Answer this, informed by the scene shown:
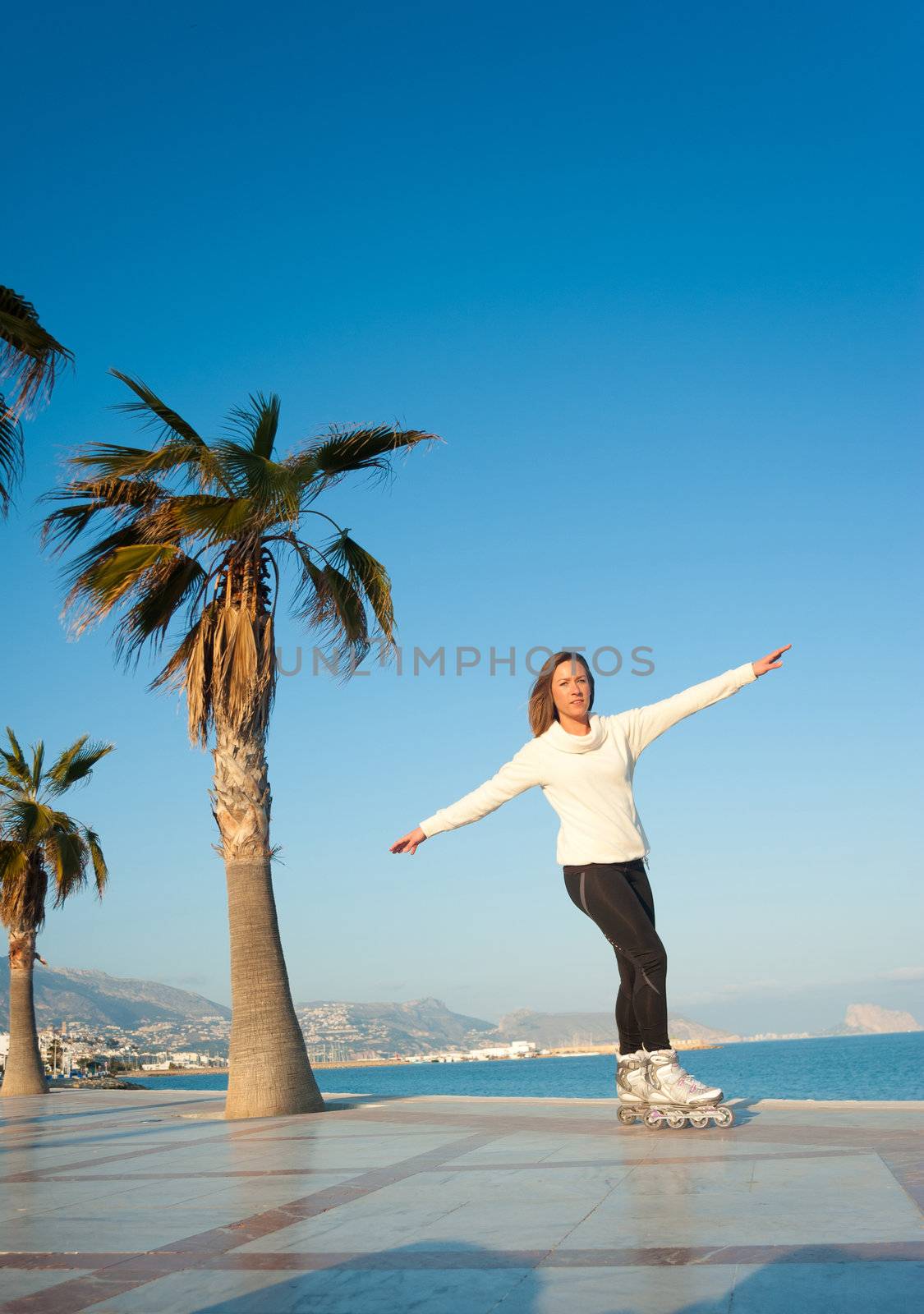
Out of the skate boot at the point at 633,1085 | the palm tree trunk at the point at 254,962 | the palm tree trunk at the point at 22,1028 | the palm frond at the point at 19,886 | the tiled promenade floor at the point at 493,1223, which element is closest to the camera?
the tiled promenade floor at the point at 493,1223

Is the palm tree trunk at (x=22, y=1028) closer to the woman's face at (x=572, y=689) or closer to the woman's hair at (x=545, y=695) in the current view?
the woman's hair at (x=545, y=695)

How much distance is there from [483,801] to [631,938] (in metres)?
1.17

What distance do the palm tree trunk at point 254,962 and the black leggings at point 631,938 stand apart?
→ 472cm

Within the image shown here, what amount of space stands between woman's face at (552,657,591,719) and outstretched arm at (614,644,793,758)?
0.30 metres

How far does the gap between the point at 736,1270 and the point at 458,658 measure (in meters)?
10.4

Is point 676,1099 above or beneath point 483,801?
beneath

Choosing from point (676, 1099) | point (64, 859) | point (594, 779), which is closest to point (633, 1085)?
point (676, 1099)

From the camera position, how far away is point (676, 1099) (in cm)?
586

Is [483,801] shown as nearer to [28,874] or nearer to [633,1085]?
[633,1085]

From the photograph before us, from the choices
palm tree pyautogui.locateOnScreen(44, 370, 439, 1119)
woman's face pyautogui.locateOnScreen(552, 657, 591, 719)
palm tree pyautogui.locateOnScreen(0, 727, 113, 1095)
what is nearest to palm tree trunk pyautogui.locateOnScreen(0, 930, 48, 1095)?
palm tree pyautogui.locateOnScreen(0, 727, 113, 1095)

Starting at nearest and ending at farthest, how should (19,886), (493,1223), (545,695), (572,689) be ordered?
(493,1223) < (572,689) < (545,695) < (19,886)

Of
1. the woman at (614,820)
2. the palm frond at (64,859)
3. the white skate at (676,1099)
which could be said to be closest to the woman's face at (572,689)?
the woman at (614,820)

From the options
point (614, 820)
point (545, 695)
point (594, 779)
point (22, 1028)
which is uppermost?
point (545, 695)

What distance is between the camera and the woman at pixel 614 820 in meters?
5.90
